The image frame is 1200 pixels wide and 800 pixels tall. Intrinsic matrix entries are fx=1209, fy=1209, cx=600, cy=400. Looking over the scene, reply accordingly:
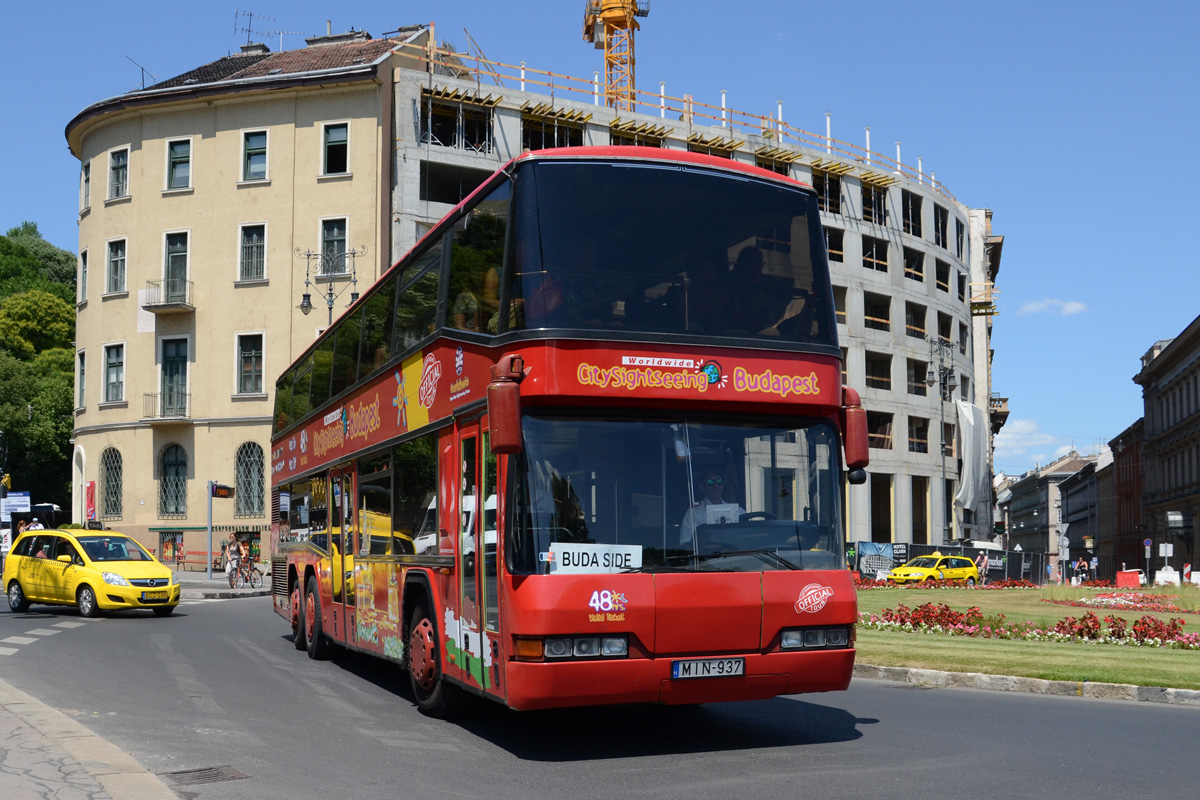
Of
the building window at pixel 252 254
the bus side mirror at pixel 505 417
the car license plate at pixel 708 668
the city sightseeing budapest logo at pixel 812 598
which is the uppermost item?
the building window at pixel 252 254

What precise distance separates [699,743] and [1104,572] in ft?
439

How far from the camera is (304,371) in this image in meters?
17.3

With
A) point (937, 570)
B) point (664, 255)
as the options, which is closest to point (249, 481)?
point (937, 570)

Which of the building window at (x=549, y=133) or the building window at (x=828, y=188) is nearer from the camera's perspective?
the building window at (x=549, y=133)

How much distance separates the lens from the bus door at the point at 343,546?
13602mm

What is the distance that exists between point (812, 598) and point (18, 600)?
2126cm

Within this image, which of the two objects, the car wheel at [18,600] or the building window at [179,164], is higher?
the building window at [179,164]

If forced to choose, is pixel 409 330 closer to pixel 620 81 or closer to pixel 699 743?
pixel 699 743

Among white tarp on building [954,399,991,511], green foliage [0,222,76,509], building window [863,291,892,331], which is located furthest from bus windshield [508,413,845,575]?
green foliage [0,222,76,509]

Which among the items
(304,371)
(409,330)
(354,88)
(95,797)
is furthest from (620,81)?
(95,797)

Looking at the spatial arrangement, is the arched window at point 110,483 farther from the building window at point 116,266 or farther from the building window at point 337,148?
the building window at point 337,148

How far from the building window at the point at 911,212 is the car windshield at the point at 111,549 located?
47.5 meters

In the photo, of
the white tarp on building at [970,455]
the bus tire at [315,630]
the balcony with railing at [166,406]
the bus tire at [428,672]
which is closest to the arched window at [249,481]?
the balcony with railing at [166,406]

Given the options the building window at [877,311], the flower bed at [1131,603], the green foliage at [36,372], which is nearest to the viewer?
the flower bed at [1131,603]
